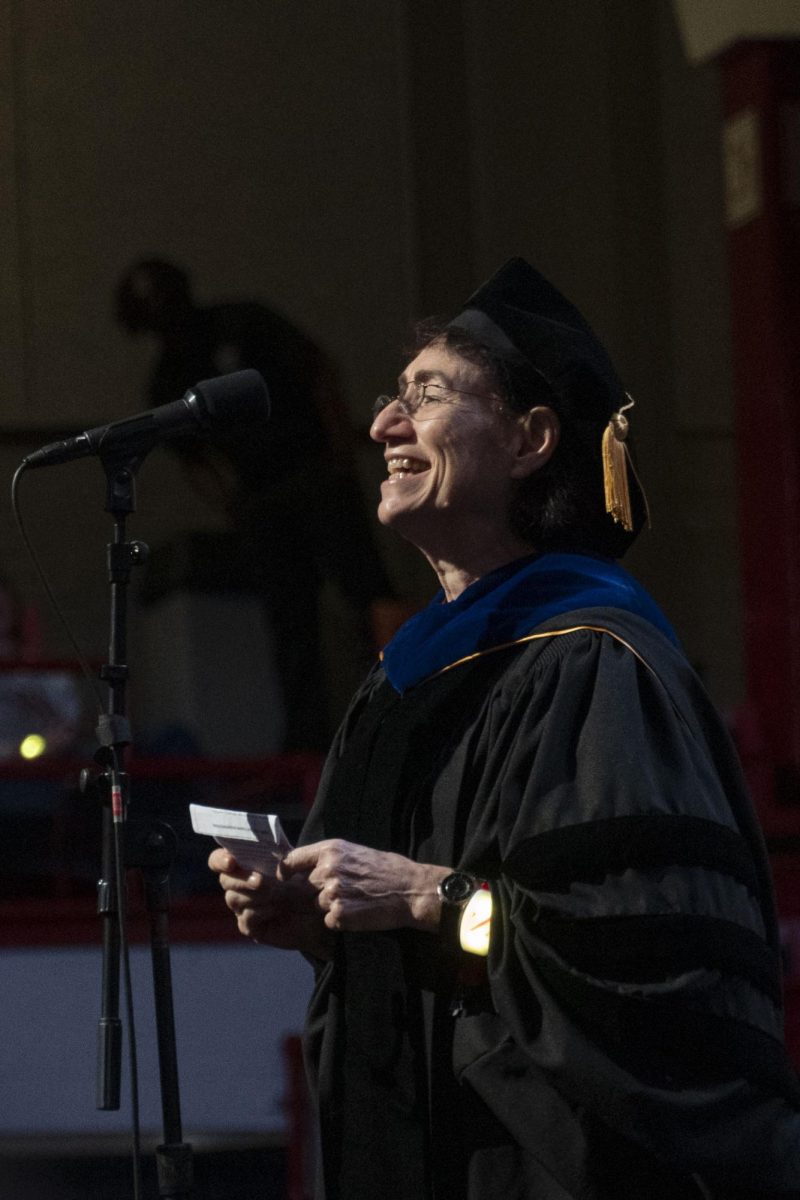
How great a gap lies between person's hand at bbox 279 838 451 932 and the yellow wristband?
29 mm

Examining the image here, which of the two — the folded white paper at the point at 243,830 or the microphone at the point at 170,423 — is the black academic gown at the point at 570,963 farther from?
the microphone at the point at 170,423

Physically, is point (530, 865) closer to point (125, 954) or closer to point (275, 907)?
point (275, 907)

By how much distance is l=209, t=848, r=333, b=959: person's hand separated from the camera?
6.61 feet

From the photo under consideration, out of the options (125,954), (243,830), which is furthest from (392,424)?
(125,954)

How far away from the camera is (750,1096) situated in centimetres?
185

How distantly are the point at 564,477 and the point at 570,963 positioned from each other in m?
0.60

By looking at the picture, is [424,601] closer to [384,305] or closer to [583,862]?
[384,305]

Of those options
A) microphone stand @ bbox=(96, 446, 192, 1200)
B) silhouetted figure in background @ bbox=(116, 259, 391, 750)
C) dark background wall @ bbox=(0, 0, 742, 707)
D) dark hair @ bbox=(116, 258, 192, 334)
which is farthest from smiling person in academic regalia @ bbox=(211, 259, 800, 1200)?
dark hair @ bbox=(116, 258, 192, 334)

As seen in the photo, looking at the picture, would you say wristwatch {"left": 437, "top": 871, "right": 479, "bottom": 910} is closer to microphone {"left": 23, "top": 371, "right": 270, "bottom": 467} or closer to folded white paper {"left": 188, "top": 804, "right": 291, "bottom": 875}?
folded white paper {"left": 188, "top": 804, "right": 291, "bottom": 875}

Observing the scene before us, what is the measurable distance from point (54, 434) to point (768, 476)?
99.5 inches

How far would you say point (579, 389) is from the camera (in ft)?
7.17

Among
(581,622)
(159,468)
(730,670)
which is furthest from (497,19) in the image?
(581,622)

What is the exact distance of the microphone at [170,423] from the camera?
2176 mm

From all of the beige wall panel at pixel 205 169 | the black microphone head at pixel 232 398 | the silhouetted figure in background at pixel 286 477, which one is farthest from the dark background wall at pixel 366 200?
the black microphone head at pixel 232 398
